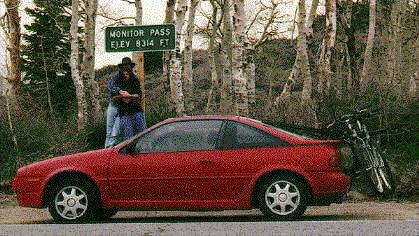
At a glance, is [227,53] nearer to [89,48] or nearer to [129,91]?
[89,48]

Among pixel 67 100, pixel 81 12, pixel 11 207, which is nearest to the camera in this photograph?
pixel 11 207

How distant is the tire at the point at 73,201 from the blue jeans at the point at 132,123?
146 inches

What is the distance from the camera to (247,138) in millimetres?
8344

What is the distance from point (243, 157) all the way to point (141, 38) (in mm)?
4977

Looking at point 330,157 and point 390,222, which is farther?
point 330,157

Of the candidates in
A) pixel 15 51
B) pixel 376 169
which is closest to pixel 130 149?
pixel 376 169

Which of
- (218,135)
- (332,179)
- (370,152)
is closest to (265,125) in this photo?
(218,135)

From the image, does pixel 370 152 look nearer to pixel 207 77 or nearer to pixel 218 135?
pixel 218 135

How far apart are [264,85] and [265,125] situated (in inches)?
2185

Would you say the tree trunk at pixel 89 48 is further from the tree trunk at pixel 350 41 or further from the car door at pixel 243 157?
the car door at pixel 243 157

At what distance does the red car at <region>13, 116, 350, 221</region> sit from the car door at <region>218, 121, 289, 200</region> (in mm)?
13

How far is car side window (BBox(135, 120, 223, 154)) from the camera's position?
8.39 meters

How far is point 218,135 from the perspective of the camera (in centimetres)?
838

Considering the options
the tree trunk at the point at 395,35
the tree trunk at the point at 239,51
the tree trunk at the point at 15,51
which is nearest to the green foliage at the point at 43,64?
the tree trunk at the point at 15,51
